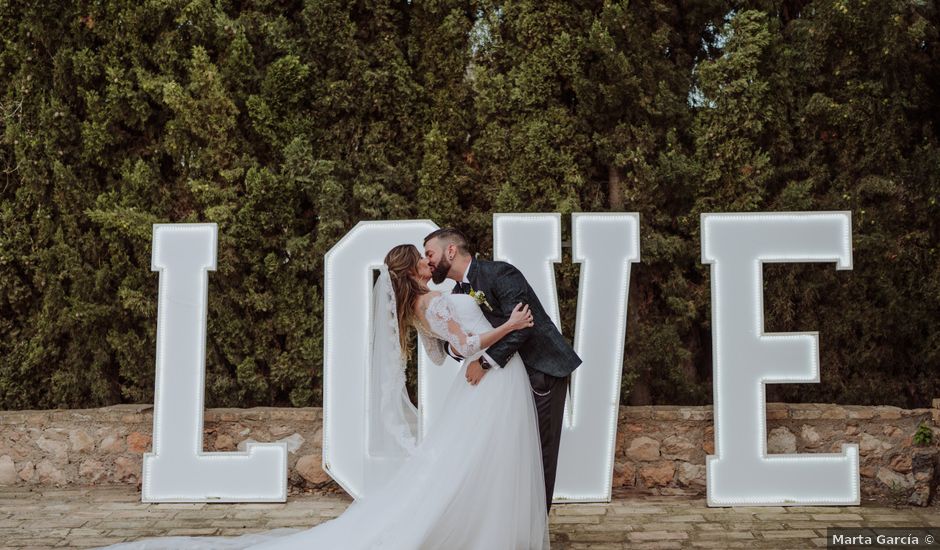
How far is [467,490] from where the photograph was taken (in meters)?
4.05

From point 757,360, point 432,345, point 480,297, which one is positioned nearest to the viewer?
point 480,297

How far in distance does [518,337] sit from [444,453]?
2.24ft

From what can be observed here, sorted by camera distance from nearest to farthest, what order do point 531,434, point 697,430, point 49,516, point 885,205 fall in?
point 531,434, point 49,516, point 697,430, point 885,205

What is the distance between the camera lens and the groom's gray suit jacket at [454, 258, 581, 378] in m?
4.40

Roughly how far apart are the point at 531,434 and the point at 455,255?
1.02 meters

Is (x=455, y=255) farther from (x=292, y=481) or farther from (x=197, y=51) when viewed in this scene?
(x=197, y=51)

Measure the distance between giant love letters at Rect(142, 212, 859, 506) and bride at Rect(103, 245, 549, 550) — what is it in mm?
1145

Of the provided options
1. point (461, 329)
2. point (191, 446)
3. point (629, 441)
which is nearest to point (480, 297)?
point (461, 329)

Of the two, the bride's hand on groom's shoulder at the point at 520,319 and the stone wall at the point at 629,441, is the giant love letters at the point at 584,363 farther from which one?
the bride's hand on groom's shoulder at the point at 520,319

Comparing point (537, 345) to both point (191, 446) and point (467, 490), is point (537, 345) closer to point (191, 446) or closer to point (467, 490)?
point (467, 490)

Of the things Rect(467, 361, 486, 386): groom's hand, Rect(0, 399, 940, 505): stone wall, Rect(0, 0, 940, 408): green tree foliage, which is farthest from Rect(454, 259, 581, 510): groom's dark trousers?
Rect(0, 0, 940, 408): green tree foliage

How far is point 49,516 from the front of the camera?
5.43 meters

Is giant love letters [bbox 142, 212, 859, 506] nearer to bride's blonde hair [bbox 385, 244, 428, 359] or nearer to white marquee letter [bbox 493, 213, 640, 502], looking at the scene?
white marquee letter [bbox 493, 213, 640, 502]

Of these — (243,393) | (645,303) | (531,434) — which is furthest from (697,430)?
(243,393)
